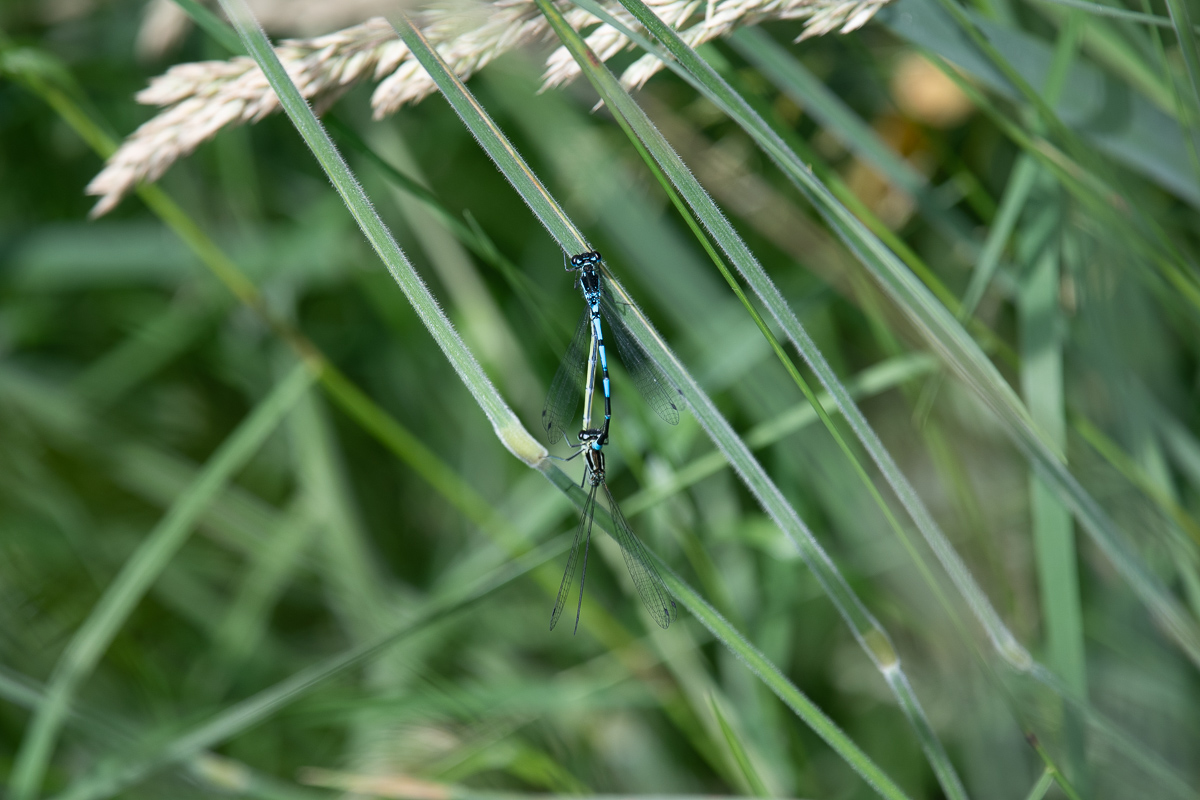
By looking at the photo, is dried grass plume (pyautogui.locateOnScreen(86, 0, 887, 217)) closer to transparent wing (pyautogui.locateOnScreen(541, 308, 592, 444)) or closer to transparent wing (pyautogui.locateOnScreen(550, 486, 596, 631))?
transparent wing (pyautogui.locateOnScreen(541, 308, 592, 444))

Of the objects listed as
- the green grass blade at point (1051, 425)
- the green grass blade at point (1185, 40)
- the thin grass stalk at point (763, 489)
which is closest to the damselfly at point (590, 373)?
the thin grass stalk at point (763, 489)

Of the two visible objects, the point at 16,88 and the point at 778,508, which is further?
the point at 16,88

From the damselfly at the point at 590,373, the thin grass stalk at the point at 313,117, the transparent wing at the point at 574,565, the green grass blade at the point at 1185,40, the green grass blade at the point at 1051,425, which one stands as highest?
the thin grass stalk at the point at 313,117

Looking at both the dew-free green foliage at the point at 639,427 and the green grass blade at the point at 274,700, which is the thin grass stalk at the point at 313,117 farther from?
the green grass blade at the point at 274,700

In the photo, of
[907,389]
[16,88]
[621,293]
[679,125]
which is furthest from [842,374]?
[16,88]

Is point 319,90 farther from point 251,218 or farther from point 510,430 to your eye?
point 251,218

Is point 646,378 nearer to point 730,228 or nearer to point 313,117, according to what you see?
point 730,228

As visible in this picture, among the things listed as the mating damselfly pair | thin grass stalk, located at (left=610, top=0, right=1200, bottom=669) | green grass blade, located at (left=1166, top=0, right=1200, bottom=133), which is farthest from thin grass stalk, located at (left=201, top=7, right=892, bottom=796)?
green grass blade, located at (left=1166, top=0, right=1200, bottom=133)
